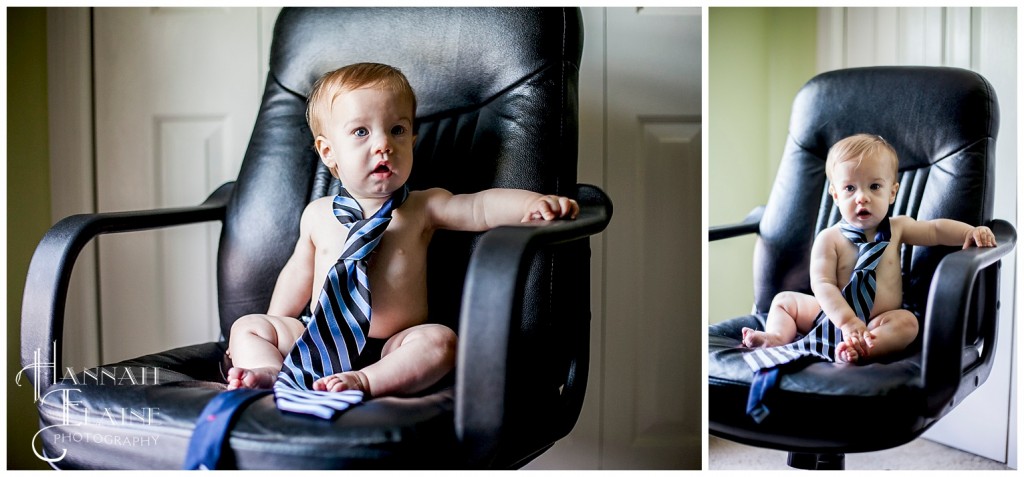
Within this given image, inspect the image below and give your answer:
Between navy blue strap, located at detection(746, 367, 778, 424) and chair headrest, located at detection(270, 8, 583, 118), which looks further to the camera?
chair headrest, located at detection(270, 8, 583, 118)

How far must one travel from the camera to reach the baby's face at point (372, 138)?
91 cm

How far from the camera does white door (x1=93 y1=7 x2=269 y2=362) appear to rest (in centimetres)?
132

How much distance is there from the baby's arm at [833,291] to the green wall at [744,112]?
11 centimetres

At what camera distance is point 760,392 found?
0.91 metres

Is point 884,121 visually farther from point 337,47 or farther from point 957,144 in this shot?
point 337,47

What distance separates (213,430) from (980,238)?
93 cm

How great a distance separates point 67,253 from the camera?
85 centimetres

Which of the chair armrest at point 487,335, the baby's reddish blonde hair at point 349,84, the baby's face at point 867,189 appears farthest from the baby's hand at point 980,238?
the baby's reddish blonde hair at point 349,84

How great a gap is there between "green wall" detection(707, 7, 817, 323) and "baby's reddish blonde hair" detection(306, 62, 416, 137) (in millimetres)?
430

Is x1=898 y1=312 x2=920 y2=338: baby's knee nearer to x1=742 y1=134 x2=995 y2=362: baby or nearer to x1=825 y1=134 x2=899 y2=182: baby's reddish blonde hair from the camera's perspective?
x1=742 y1=134 x2=995 y2=362: baby

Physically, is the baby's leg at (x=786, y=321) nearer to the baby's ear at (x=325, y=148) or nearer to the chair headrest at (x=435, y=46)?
the chair headrest at (x=435, y=46)

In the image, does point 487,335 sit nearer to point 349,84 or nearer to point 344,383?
point 344,383

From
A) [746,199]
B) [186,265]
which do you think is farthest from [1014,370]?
[186,265]

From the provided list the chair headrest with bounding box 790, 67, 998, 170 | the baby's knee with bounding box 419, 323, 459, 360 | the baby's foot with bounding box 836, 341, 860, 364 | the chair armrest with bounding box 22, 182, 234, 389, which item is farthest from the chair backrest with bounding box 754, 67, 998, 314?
the chair armrest with bounding box 22, 182, 234, 389
